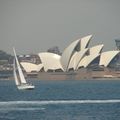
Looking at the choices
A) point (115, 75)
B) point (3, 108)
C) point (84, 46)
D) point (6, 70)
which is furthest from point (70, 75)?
point (3, 108)

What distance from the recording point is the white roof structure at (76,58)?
403ft

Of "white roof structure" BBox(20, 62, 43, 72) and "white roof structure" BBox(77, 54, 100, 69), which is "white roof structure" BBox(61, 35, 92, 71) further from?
"white roof structure" BBox(20, 62, 43, 72)

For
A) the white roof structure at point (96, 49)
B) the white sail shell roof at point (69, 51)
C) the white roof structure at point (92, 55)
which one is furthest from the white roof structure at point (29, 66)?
the white sail shell roof at point (69, 51)

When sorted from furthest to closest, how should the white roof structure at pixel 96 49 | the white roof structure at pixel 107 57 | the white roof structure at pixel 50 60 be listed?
1. the white roof structure at pixel 107 57
2. the white roof structure at pixel 50 60
3. the white roof structure at pixel 96 49

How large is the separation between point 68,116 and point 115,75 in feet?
419

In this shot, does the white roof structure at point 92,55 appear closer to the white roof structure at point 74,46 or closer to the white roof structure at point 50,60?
the white roof structure at point 74,46

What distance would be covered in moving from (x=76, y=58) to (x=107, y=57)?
45.7 feet

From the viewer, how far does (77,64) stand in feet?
438

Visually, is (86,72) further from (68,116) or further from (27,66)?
(68,116)

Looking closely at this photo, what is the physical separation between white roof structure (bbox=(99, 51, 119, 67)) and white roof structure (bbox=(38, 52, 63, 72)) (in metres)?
9.06

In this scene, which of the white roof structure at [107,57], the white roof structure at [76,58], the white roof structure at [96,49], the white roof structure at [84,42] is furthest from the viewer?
the white roof structure at [107,57]

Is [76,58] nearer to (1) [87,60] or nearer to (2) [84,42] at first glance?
(1) [87,60]

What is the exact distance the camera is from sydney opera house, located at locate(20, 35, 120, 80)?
12181cm

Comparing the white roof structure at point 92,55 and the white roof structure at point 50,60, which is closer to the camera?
the white roof structure at point 92,55
